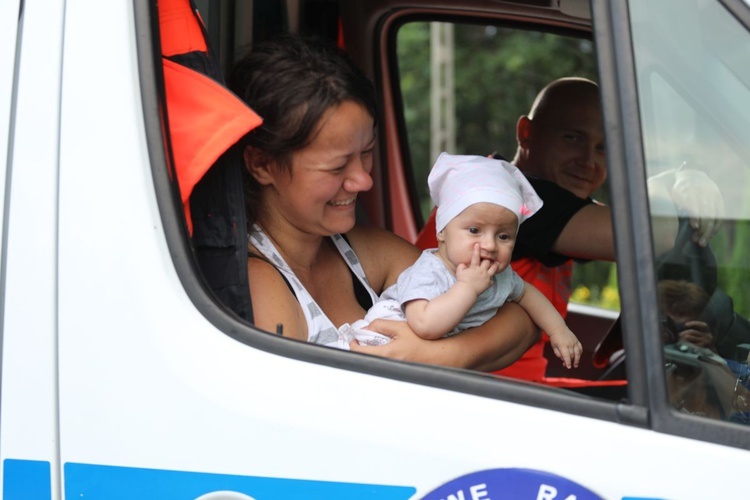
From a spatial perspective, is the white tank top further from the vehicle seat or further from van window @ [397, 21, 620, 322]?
van window @ [397, 21, 620, 322]

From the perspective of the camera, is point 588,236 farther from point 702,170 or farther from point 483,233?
point 702,170

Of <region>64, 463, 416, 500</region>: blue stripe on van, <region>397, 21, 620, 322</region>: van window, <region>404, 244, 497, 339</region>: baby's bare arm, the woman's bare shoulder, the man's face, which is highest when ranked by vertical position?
<region>397, 21, 620, 322</region>: van window

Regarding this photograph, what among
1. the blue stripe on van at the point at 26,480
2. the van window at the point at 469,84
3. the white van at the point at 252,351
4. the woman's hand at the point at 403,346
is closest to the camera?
the white van at the point at 252,351

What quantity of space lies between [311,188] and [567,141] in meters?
0.92

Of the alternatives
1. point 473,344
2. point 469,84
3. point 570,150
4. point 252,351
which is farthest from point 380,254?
point 469,84

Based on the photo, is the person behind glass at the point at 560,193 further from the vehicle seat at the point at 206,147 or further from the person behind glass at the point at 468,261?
the vehicle seat at the point at 206,147

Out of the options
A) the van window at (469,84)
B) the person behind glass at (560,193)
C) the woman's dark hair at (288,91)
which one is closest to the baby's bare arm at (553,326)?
the person behind glass at (560,193)

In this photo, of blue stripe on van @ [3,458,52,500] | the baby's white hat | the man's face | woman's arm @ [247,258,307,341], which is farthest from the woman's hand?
the man's face

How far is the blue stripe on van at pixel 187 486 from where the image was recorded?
133 cm

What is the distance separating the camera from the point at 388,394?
134 cm

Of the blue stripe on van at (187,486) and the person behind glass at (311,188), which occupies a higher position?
the person behind glass at (311,188)

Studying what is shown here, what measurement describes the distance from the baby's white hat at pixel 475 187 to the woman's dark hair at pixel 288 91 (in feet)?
0.64

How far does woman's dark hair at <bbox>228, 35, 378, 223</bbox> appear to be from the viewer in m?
1.78

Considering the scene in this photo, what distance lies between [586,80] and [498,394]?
138cm
